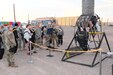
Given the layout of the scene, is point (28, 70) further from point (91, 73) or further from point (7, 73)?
point (91, 73)

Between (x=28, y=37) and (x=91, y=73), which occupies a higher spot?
(x=28, y=37)

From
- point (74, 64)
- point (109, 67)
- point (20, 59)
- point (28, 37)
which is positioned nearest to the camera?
point (109, 67)

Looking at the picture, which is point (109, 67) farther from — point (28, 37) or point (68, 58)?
point (28, 37)

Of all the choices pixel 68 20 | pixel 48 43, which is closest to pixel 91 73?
pixel 48 43

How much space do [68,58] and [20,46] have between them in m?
3.96

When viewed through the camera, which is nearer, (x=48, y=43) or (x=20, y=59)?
(x=20, y=59)

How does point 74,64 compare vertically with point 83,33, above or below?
below

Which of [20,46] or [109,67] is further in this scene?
[20,46]

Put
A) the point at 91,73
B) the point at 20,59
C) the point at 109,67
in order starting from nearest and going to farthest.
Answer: the point at 91,73 < the point at 109,67 < the point at 20,59

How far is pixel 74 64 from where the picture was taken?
9672mm

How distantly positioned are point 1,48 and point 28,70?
2.93 meters

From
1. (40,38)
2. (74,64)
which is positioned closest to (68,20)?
(40,38)

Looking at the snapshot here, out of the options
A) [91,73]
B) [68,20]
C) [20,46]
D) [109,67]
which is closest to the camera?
[91,73]

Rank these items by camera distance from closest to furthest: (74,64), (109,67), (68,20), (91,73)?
(91,73), (109,67), (74,64), (68,20)
